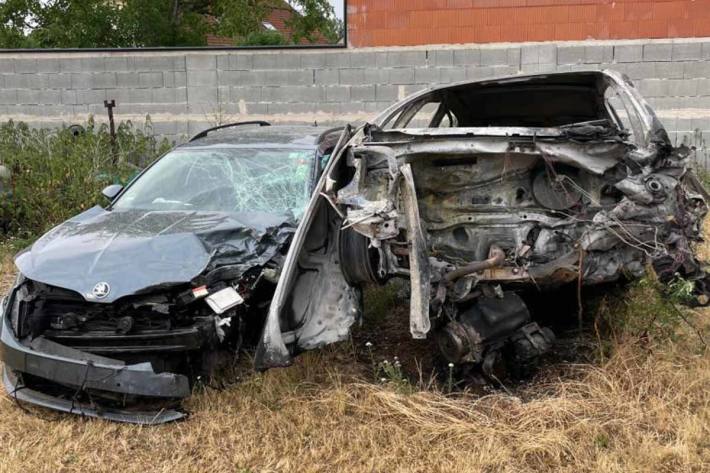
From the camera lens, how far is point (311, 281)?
393cm

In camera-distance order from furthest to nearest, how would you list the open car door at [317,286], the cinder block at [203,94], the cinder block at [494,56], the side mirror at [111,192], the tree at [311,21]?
the tree at [311,21] < the cinder block at [203,94] < the cinder block at [494,56] < the side mirror at [111,192] < the open car door at [317,286]

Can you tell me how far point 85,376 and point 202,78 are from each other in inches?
276

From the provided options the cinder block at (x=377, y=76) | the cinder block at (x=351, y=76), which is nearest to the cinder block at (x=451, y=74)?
the cinder block at (x=377, y=76)

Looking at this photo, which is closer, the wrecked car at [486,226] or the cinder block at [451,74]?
the wrecked car at [486,226]

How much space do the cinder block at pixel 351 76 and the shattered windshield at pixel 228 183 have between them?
181 inches

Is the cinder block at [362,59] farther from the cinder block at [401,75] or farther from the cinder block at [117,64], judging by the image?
the cinder block at [117,64]

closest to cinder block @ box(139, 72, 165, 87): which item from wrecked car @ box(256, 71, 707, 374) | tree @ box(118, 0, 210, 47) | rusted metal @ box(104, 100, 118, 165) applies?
rusted metal @ box(104, 100, 118, 165)

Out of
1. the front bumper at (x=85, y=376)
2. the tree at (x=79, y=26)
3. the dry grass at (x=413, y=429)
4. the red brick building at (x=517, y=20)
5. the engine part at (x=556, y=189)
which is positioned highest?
the tree at (x=79, y=26)

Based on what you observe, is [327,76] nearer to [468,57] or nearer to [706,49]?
[468,57]

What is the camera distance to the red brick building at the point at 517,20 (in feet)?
27.7

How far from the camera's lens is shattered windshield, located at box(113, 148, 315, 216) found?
443 cm

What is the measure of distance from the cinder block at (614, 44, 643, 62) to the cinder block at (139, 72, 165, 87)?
6.56 m

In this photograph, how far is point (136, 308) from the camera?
11.4 ft

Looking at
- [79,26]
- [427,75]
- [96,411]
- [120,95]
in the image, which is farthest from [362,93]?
[79,26]
